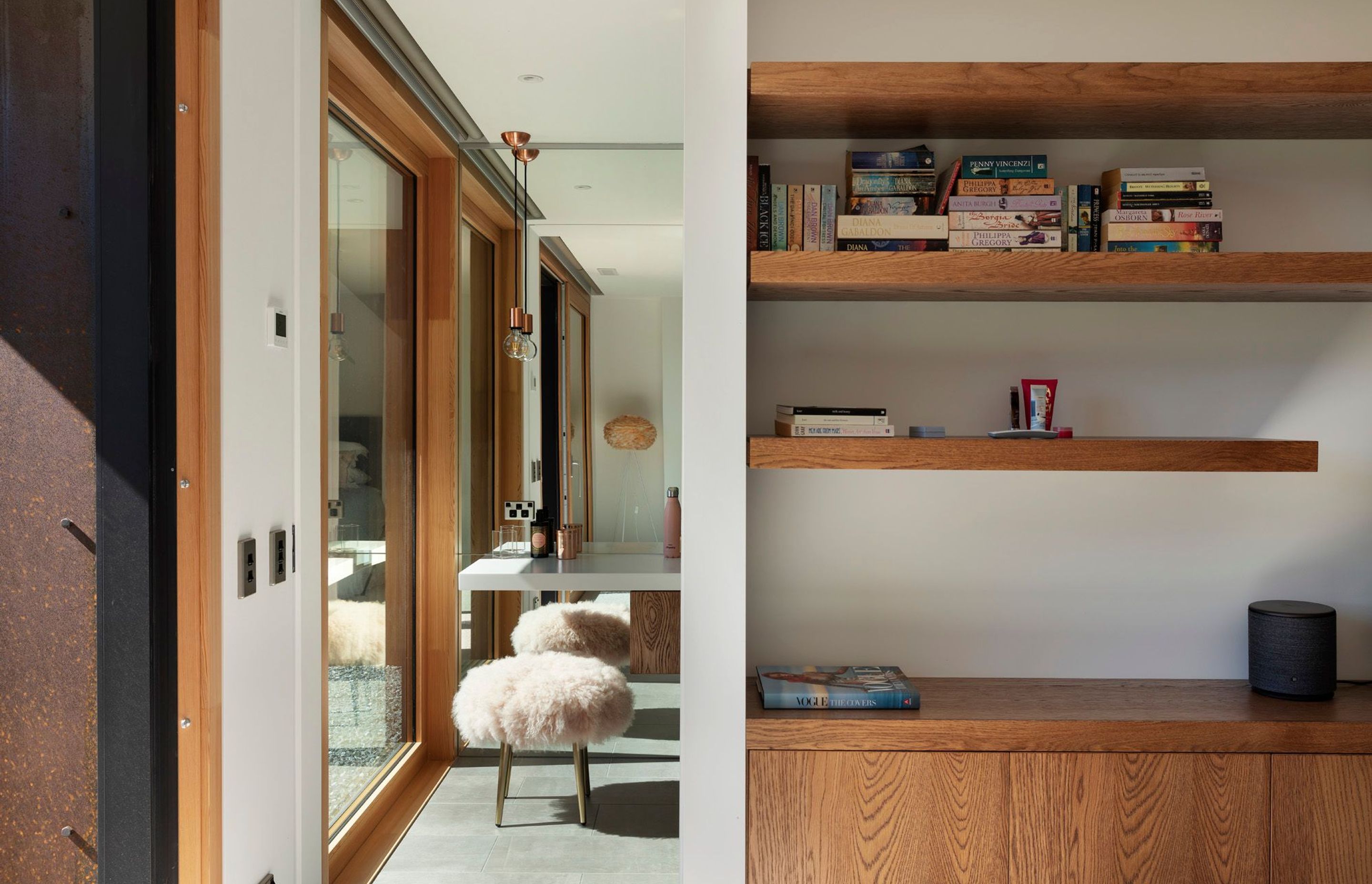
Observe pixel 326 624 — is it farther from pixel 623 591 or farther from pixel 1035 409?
pixel 1035 409

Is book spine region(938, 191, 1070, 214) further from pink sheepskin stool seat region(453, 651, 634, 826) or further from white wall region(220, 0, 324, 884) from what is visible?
pink sheepskin stool seat region(453, 651, 634, 826)

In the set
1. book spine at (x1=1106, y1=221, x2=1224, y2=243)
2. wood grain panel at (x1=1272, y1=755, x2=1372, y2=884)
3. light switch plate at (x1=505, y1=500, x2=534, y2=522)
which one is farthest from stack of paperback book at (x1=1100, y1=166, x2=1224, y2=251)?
light switch plate at (x1=505, y1=500, x2=534, y2=522)

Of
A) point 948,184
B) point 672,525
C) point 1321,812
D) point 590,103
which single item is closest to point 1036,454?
point 948,184

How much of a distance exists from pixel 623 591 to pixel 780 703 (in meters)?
1.02

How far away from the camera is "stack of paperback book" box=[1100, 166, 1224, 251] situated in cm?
192

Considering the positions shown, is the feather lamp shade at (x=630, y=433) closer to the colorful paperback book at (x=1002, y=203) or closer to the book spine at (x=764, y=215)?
the book spine at (x=764, y=215)

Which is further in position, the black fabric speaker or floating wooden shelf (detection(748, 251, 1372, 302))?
the black fabric speaker

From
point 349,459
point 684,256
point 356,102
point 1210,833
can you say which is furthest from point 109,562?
point 1210,833

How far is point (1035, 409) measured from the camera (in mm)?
1983

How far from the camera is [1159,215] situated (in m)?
1.92

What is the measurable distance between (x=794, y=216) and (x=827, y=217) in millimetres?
73

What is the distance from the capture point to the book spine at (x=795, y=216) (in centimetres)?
195

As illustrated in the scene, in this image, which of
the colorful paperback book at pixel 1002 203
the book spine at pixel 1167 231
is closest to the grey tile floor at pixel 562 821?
the colorful paperback book at pixel 1002 203

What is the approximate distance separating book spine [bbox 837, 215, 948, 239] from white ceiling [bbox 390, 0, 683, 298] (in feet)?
2.67
